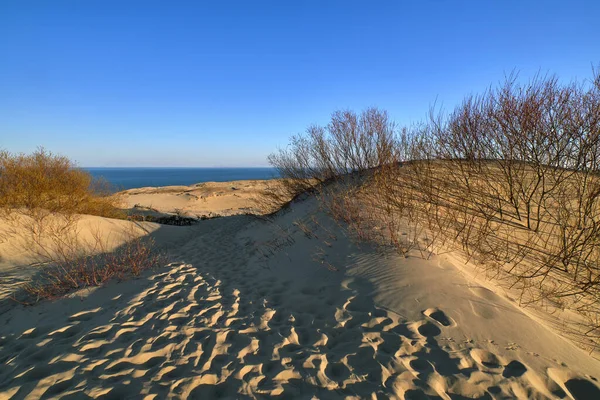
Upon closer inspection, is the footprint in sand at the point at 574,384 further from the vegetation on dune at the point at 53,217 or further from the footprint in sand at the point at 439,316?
the vegetation on dune at the point at 53,217

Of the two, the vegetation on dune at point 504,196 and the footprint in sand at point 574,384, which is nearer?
the footprint in sand at point 574,384

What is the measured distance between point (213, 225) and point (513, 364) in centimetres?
1108

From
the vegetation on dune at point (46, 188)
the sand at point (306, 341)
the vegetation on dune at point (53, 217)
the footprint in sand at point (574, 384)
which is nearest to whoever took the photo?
the footprint in sand at point (574, 384)

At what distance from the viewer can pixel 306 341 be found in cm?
280

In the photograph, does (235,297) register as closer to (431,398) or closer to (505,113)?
(431,398)

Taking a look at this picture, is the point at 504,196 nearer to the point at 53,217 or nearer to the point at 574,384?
the point at 574,384

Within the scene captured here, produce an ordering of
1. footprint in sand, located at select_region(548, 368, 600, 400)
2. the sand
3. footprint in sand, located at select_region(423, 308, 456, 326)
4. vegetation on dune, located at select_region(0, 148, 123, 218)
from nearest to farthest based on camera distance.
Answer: footprint in sand, located at select_region(548, 368, 600, 400)
the sand
footprint in sand, located at select_region(423, 308, 456, 326)
vegetation on dune, located at select_region(0, 148, 123, 218)

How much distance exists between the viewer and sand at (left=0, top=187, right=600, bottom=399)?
2.13m

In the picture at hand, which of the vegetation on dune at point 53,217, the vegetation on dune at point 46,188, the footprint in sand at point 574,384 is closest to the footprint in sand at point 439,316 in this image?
the footprint in sand at point 574,384

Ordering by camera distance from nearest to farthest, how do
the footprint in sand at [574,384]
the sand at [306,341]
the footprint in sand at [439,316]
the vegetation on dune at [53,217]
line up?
the footprint in sand at [574,384] → the sand at [306,341] → the footprint in sand at [439,316] → the vegetation on dune at [53,217]

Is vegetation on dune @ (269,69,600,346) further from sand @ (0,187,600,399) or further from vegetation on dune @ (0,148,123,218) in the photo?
vegetation on dune @ (0,148,123,218)

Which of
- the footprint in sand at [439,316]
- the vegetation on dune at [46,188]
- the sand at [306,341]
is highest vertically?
the vegetation on dune at [46,188]

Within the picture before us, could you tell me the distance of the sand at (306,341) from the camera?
6.98 ft

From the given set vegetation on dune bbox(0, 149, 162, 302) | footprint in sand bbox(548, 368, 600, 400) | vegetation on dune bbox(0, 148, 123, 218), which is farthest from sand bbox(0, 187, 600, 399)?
vegetation on dune bbox(0, 148, 123, 218)
